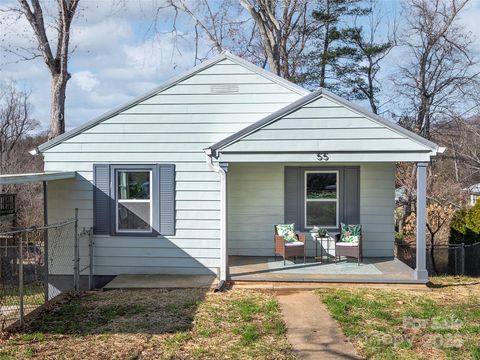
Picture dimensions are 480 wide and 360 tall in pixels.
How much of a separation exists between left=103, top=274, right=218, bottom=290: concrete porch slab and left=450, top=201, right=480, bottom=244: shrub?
25.5 feet

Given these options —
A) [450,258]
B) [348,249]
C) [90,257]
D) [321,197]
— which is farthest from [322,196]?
[450,258]

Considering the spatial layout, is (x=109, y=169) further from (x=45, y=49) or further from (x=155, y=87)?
(x=45, y=49)

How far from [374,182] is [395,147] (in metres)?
1.99

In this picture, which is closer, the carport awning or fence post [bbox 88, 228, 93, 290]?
the carport awning

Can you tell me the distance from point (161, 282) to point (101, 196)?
2106 mm

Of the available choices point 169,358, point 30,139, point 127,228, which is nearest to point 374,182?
point 127,228

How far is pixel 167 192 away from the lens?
8.95 m

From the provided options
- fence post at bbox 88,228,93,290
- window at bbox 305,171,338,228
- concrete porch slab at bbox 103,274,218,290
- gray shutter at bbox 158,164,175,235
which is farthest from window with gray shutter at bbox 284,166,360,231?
fence post at bbox 88,228,93,290

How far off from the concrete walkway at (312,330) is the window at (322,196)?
2697mm

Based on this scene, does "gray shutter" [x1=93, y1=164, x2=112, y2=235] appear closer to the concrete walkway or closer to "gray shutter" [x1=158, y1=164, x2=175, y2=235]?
"gray shutter" [x1=158, y1=164, x2=175, y2=235]

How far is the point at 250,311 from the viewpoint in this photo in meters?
6.46

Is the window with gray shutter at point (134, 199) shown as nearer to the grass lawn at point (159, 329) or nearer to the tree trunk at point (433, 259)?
the grass lawn at point (159, 329)

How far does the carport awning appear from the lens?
21.2ft

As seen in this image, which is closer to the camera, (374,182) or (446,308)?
(446,308)
